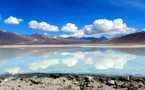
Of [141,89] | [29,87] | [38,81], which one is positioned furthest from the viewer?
[38,81]

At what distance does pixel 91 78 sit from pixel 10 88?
78.3 inches

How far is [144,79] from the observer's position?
8281 millimetres

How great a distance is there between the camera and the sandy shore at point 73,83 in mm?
7375

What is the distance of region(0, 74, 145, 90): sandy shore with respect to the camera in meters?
7.38

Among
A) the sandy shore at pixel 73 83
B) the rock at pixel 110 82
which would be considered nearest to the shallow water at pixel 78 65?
the sandy shore at pixel 73 83

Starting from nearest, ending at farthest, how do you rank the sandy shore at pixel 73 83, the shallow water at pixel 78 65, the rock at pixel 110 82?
1. the sandy shore at pixel 73 83
2. the rock at pixel 110 82
3. the shallow water at pixel 78 65

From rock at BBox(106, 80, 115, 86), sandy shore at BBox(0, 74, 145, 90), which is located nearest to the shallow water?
sandy shore at BBox(0, 74, 145, 90)

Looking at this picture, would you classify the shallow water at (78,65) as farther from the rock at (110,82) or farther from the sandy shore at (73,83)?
the rock at (110,82)

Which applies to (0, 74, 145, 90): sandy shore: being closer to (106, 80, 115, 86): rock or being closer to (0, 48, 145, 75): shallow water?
(106, 80, 115, 86): rock

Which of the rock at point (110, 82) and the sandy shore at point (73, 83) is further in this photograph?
the rock at point (110, 82)

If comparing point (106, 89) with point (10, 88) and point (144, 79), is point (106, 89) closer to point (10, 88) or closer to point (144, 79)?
point (144, 79)

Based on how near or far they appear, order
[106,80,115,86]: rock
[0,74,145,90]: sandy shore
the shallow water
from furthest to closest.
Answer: the shallow water → [106,80,115,86]: rock → [0,74,145,90]: sandy shore

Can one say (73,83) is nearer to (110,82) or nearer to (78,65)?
(110,82)

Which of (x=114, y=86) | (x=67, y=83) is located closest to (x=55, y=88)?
(x=67, y=83)
